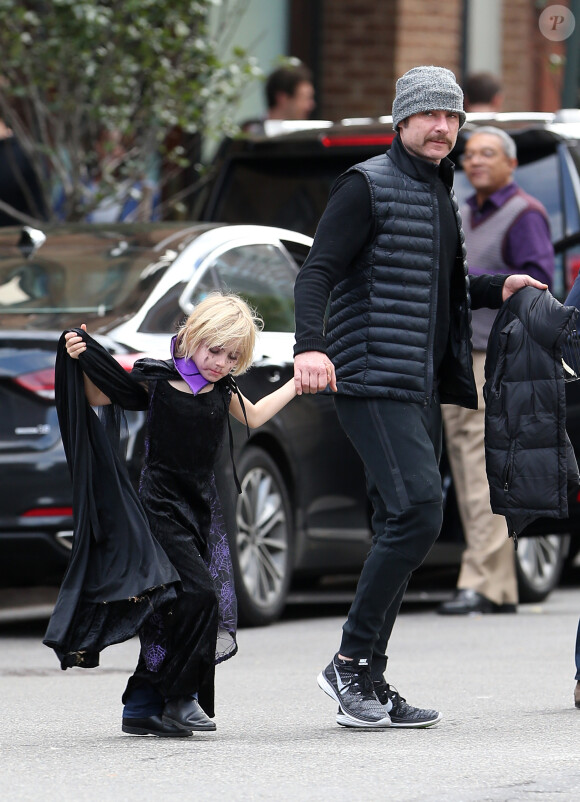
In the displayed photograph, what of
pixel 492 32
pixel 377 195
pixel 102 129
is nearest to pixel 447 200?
pixel 377 195

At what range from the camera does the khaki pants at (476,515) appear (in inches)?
350

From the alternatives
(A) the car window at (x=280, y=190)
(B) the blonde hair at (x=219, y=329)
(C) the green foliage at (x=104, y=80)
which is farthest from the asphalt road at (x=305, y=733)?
(C) the green foliage at (x=104, y=80)

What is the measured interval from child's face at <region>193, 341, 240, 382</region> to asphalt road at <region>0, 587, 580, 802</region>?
1006mm

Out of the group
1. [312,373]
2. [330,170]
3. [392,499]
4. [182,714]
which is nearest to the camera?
[312,373]

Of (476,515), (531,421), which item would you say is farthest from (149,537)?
(476,515)

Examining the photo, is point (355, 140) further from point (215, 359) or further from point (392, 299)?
point (215, 359)

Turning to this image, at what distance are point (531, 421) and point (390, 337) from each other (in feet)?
1.58

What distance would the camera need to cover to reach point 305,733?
558cm

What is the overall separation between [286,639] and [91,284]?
1652mm

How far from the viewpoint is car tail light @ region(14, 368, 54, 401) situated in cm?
753

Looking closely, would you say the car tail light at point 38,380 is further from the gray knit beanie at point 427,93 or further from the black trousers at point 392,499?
the gray knit beanie at point 427,93

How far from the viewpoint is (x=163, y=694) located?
539 cm

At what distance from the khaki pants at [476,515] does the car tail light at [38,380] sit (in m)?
2.12

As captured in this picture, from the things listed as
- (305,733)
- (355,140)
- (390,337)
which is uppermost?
(355,140)
